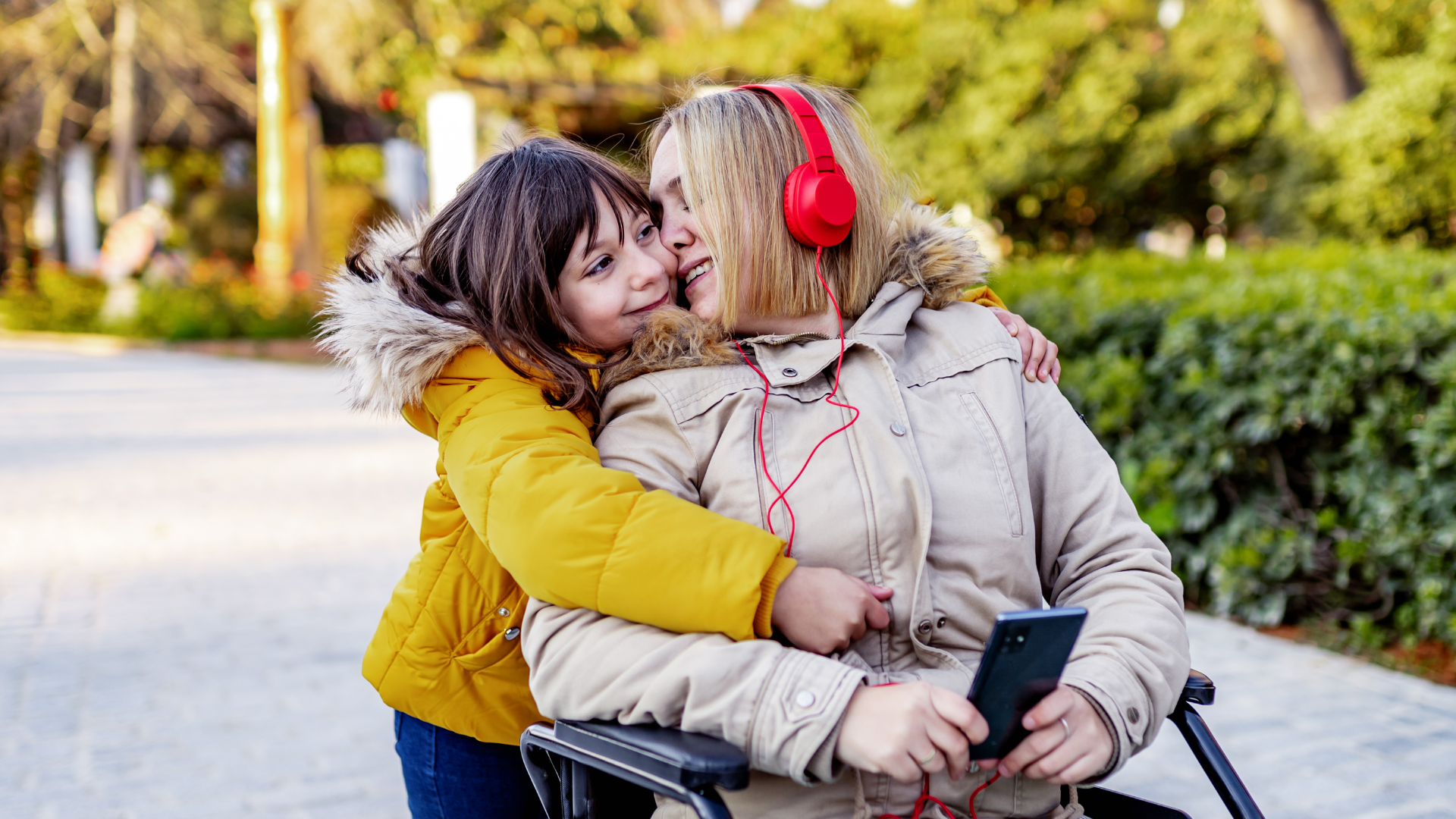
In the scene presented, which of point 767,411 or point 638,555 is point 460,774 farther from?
point 767,411

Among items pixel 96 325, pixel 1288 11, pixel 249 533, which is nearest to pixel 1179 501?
pixel 249 533

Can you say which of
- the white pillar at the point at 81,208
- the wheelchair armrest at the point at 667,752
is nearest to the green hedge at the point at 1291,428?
the wheelchair armrest at the point at 667,752

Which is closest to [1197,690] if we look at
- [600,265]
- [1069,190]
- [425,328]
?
[600,265]

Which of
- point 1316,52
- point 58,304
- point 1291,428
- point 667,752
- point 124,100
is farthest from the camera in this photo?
point 124,100

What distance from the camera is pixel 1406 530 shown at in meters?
3.91

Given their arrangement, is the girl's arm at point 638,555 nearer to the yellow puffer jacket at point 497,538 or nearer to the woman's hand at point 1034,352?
the yellow puffer jacket at point 497,538

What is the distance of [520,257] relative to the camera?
1963 millimetres

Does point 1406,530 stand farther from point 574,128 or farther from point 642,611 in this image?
point 574,128

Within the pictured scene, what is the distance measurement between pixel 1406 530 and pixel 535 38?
16.3m

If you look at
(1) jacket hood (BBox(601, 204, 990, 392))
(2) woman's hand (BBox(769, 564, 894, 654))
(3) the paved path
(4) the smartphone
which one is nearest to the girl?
(2) woman's hand (BBox(769, 564, 894, 654))

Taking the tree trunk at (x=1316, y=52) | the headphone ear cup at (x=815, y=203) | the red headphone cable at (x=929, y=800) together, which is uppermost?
the tree trunk at (x=1316, y=52)

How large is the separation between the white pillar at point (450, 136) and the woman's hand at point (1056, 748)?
7476 millimetres

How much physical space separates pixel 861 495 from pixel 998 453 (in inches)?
10.2

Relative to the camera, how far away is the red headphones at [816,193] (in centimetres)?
187
